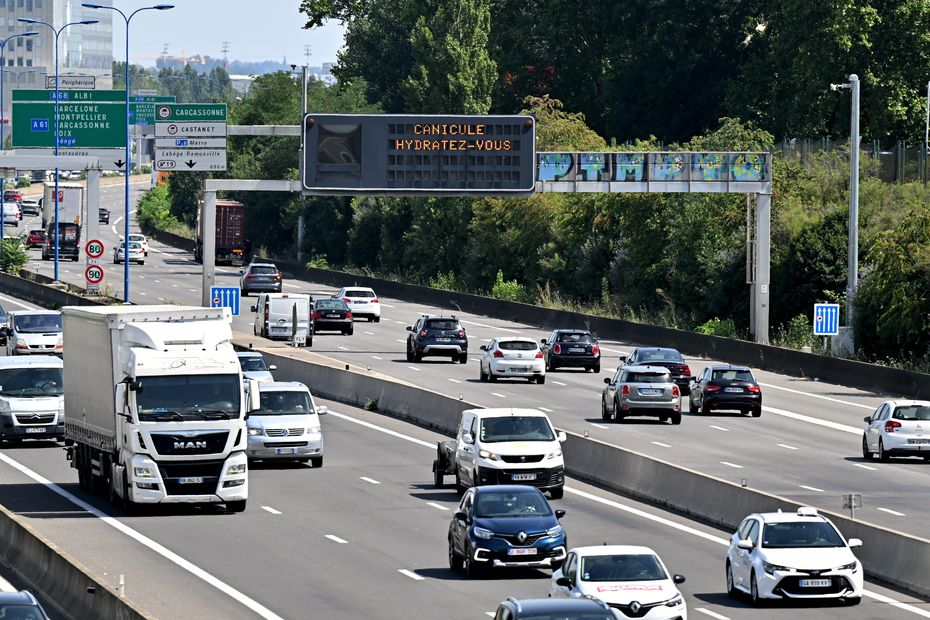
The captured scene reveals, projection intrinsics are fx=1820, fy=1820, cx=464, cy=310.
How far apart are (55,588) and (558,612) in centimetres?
800

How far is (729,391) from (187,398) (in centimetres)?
2062

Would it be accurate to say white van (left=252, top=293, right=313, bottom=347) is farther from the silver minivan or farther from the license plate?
the license plate

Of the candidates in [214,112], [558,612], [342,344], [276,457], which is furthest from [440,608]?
[214,112]

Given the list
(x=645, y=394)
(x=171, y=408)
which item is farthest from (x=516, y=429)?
(x=645, y=394)

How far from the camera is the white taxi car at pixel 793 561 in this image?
21.7 meters

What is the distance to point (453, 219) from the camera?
105m

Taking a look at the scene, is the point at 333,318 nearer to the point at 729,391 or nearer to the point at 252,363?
the point at 252,363

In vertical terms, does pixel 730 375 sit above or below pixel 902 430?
above

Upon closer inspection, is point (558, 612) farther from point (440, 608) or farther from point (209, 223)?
point (209, 223)

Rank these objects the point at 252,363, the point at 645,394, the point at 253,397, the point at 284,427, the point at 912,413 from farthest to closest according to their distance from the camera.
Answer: the point at 252,363 → the point at 645,394 → the point at 912,413 → the point at 284,427 → the point at 253,397

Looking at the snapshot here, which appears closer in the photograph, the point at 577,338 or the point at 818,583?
the point at 818,583

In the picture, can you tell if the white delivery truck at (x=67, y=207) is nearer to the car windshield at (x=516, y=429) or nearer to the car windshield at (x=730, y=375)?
the car windshield at (x=730, y=375)

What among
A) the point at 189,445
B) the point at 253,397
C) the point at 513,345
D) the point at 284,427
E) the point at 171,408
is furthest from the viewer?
the point at 513,345

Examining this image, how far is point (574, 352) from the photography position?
188 ft
